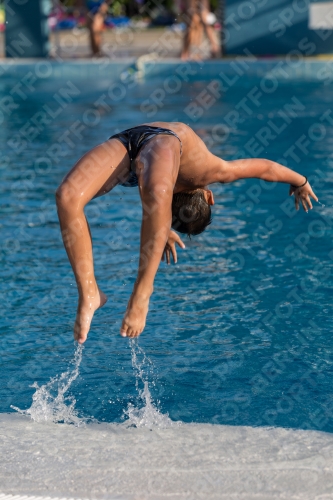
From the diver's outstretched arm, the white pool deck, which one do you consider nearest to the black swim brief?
the diver's outstretched arm

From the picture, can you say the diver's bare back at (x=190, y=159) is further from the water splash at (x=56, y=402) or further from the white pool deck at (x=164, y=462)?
the white pool deck at (x=164, y=462)

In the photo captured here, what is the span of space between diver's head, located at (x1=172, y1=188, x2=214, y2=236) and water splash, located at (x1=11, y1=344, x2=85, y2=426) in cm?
79

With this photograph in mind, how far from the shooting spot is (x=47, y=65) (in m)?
16.8

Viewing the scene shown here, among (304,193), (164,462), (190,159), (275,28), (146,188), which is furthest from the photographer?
(275,28)

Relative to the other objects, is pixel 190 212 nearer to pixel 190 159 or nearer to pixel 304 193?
pixel 190 159

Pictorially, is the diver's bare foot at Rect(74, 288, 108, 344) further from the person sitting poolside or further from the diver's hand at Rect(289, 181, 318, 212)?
the diver's hand at Rect(289, 181, 318, 212)

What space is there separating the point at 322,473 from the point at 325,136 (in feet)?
25.4

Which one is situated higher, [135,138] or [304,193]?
[135,138]

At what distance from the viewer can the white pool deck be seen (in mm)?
2738

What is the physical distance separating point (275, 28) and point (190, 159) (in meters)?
13.2

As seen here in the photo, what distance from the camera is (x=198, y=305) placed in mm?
5039

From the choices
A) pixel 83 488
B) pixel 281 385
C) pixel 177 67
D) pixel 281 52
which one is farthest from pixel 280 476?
pixel 281 52

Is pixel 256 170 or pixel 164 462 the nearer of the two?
pixel 164 462

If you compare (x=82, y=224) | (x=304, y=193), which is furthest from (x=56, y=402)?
(x=304, y=193)
